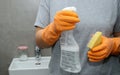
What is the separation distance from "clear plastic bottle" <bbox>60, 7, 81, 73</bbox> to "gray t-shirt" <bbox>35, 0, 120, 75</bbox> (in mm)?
68

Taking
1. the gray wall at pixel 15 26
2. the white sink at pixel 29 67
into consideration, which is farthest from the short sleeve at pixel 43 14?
the gray wall at pixel 15 26

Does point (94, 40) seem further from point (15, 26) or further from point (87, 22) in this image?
point (15, 26)

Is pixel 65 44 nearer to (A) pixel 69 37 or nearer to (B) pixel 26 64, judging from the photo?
(A) pixel 69 37

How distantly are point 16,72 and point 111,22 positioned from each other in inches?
37.6

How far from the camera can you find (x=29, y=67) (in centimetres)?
164

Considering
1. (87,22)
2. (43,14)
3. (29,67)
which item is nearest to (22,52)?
(29,67)

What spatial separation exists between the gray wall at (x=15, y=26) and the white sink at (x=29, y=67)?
11cm

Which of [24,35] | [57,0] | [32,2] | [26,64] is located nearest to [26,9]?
[32,2]

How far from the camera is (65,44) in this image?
2.52 feet

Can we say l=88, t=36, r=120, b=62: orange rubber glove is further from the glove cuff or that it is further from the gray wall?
the gray wall

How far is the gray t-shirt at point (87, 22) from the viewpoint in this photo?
824mm

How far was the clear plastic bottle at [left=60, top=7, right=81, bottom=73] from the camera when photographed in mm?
744

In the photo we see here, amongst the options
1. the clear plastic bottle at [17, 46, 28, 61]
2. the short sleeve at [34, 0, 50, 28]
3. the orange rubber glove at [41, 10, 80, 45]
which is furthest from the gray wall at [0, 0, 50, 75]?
the orange rubber glove at [41, 10, 80, 45]

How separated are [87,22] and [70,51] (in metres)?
0.16
